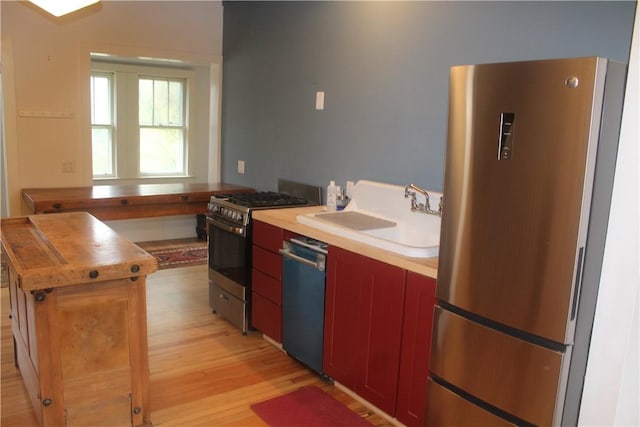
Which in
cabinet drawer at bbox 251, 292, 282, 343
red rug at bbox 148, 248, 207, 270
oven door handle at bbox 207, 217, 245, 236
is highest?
oven door handle at bbox 207, 217, 245, 236

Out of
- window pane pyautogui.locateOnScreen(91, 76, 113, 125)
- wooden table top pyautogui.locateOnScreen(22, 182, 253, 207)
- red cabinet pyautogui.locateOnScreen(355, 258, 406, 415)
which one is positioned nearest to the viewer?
red cabinet pyautogui.locateOnScreen(355, 258, 406, 415)

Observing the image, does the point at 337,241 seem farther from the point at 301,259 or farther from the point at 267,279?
the point at 267,279

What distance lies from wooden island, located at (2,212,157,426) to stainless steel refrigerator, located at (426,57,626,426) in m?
1.28

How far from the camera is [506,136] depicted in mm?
1705

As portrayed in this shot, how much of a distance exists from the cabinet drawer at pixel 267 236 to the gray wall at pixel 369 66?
68 cm

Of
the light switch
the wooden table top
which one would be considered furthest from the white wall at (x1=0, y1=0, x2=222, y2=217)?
the light switch

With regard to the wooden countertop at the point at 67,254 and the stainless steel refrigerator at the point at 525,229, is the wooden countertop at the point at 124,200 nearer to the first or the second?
the wooden countertop at the point at 67,254

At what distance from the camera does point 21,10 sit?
13.8 ft

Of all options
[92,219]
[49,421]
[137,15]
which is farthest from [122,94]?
[49,421]

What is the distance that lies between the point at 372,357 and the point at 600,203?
4.16 ft

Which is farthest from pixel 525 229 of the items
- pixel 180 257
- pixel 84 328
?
pixel 180 257

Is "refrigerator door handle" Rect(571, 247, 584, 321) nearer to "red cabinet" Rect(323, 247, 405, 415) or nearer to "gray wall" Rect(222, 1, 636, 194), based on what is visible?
"red cabinet" Rect(323, 247, 405, 415)

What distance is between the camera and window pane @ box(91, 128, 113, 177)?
6.26m

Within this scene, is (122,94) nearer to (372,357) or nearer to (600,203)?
(372,357)
